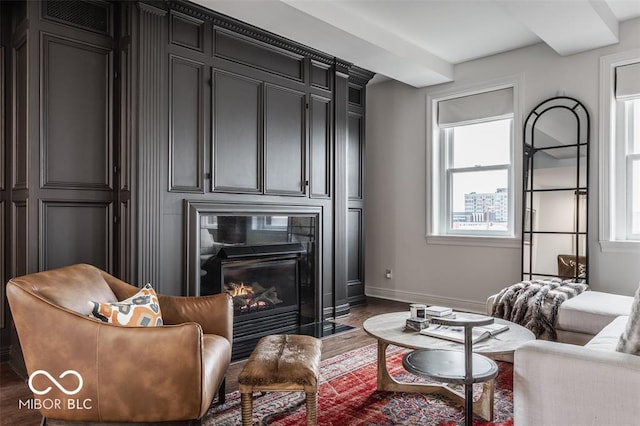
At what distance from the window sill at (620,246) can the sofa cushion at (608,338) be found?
155 cm

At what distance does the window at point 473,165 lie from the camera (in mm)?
4621

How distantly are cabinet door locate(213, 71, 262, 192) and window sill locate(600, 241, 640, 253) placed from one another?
10.0 feet

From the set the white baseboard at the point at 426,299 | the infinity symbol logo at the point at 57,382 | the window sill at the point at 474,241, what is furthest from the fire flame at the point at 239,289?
the window sill at the point at 474,241

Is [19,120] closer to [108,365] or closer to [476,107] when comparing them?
[108,365]

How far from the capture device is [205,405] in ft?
5.95

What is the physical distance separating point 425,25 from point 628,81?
1797mm

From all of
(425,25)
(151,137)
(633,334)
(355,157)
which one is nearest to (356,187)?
(355,157)

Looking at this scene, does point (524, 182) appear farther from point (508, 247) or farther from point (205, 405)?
point (205, 405)

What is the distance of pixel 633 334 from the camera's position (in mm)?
1578

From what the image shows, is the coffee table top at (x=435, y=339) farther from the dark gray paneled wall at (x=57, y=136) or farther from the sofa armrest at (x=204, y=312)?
the dark gray paneled wall at (x=57, y=136)

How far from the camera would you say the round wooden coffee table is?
2.16 meters

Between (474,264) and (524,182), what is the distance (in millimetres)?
996

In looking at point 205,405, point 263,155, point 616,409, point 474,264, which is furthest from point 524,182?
point 205,405

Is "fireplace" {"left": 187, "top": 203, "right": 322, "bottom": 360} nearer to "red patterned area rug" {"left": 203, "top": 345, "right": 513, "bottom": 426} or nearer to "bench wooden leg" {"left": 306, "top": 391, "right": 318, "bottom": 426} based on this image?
A: "red patterned area rug" {"left": 203, "top": 345, "right": 513, "bottom": 426}
